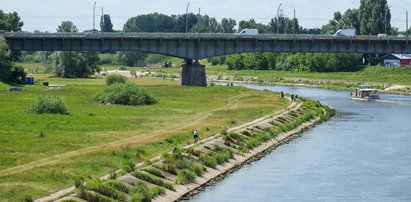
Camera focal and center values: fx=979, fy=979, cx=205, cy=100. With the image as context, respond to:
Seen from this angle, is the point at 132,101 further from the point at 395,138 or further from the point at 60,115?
the point at 395,138

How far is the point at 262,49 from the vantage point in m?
176

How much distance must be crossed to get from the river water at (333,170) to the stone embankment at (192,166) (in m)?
1.35

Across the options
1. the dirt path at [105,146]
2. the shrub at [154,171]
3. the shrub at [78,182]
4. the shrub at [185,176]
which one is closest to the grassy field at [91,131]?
the dirt path at [105,146]

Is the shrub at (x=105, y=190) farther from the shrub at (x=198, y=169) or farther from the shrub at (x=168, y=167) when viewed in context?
the shrub at (x=198, y=169)

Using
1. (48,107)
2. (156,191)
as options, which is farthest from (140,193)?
(48,107)

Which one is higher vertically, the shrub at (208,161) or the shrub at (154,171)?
the shrub at (154,171)

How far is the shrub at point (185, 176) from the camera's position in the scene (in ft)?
211

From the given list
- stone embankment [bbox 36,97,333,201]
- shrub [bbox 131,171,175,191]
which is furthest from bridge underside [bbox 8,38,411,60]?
shrub [bbox 131,171,175,191]

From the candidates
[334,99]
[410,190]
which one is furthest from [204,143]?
[334,99]

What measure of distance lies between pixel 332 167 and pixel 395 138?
73.6 ft

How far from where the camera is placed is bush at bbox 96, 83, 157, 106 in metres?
127

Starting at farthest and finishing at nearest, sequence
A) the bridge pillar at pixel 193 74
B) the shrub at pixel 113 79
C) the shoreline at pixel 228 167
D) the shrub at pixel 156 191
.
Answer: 1. the bridge pillar at pixel 193 74
2. the shrub at pixel 113 79
3. the shoreline at pixel 228 167
4. the shrub at pixel 156 191

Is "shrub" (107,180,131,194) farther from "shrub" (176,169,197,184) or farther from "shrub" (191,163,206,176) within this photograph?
"shrub" (191,163,206,176)

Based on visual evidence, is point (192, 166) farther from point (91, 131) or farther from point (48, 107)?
point (48, 107)
